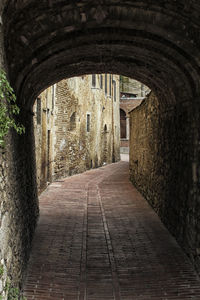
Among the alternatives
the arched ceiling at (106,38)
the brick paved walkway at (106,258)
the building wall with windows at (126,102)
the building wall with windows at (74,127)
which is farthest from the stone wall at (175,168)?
the building wall with windows at (126,102)

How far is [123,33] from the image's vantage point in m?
4.73

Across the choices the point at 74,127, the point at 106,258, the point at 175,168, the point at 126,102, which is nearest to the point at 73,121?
the point at 74,127

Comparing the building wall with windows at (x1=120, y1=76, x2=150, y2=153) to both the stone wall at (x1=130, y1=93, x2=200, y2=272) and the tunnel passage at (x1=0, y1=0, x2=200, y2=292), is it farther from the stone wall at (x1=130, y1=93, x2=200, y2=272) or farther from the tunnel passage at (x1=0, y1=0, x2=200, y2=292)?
the tunnel passage at (x1=0, y1=0, x2=200, y2=292)

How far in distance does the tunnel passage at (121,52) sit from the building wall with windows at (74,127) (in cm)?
501

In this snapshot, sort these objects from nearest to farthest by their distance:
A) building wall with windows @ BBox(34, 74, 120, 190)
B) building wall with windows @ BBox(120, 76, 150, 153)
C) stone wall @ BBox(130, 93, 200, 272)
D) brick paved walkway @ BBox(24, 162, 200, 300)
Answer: brick paved walkway @ BBox(24, 162, 200, 300) → stone wall @ BBox(130, 93, 200, 272) → building wall with windows @ BBox(34, 74, 120, 190) → building wall with windows @ BBox(120, 76, 150, 153)

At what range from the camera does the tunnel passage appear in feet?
12.7

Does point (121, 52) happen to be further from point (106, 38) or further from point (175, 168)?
point (175, 168)

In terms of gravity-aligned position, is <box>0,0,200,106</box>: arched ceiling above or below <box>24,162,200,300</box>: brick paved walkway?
above

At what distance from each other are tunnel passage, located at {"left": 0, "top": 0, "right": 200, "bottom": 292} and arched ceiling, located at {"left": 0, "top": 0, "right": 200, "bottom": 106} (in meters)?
0.01

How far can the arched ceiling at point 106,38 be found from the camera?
12.5ft

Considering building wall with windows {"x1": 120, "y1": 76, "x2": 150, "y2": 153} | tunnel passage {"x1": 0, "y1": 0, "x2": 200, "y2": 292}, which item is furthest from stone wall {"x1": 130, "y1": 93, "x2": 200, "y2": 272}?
building wall with windows {"x1": 120, "y1": 76, "x2": 150, "y2": 153}

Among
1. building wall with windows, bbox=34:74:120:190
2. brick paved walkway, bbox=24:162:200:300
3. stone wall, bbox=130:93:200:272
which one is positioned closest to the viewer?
brick paved walkway, bbox=24:162:200:300

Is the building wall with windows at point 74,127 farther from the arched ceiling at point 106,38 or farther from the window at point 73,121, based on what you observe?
the arched ceiling at point 106,38

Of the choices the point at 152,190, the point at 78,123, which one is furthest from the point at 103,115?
the point at 152,190
